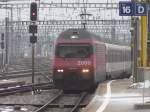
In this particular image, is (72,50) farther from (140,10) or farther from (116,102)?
(116,102)

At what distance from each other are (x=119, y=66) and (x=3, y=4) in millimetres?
18422

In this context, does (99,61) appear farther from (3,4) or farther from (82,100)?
(3,4)

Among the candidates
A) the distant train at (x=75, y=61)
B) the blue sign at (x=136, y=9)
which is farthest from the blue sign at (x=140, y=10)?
the distant train at (x=75, y=61)

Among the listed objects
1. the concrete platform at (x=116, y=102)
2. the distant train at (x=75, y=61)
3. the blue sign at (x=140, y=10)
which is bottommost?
the concrete platform at (x=116, y=102)

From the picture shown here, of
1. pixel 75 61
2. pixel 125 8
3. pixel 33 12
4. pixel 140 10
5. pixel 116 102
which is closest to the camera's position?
pixel 116 102

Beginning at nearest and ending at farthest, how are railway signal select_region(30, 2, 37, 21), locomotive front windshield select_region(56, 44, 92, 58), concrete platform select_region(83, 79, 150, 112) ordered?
concrete platform select_region(83, 79, 150, 112) → locomotive front windshield select_region(56, 44, 92, 58) → railway signal select_region(30, 2, 37, 21)

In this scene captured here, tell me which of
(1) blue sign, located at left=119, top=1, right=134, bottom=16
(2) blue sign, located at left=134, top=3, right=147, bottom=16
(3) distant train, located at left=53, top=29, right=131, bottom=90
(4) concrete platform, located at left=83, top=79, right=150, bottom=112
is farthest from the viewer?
(3) distant train, located at left=53, top=29, right=131, bottom=90

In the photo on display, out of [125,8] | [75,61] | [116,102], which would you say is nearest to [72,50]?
[75,61]

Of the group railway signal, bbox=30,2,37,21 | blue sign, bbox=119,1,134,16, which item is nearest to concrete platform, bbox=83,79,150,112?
blue sign, bbox=119,1,134,16

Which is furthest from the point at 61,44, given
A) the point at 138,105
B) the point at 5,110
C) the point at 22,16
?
the point at 22,16

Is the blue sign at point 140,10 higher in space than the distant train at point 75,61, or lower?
higher

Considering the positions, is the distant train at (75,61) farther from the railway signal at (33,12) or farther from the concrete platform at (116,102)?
the railway signal at (33,12)

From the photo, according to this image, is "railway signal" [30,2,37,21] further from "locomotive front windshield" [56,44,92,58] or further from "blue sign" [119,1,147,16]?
"blue sign" [119,1,147,16]

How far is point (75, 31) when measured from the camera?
2630 centimetres
